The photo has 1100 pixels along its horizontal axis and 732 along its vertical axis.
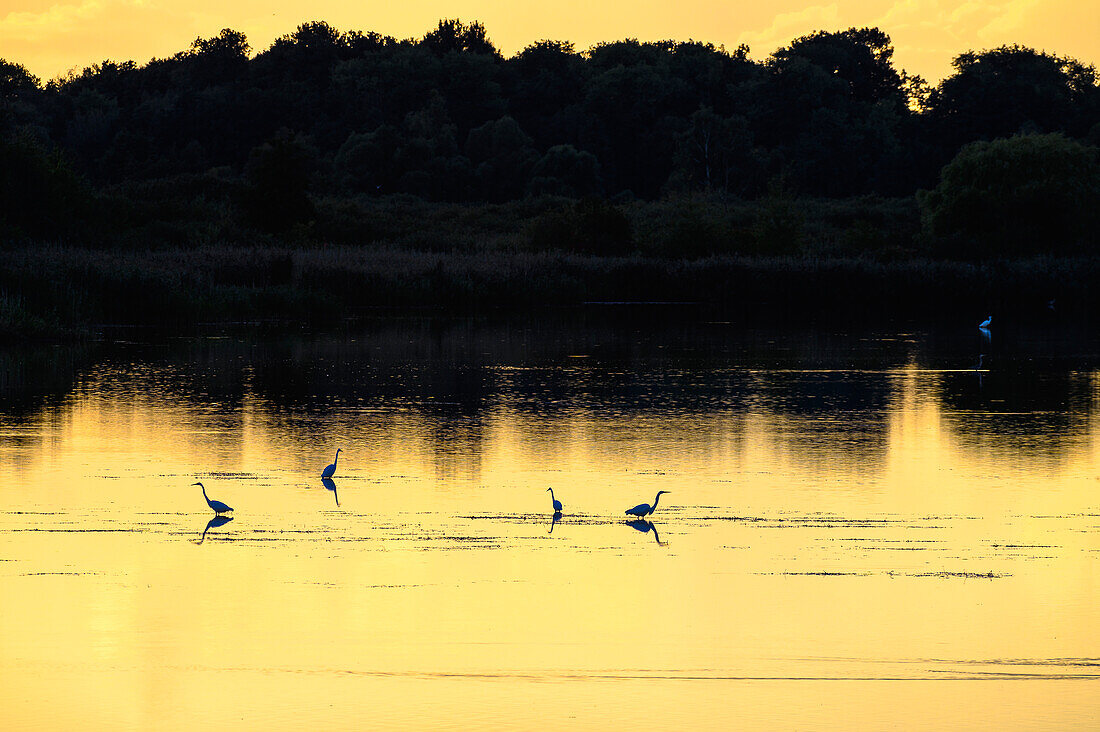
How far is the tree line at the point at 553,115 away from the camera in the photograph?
307 feet

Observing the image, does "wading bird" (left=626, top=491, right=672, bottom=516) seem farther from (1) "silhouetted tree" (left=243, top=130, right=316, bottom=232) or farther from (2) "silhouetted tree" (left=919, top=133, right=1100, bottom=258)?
(2) "silhouetted tree" (left=919, top=133, right=1100, bottom=258)

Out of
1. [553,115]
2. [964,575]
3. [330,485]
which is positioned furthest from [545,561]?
[553,115]

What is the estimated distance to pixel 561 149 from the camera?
93938 mm

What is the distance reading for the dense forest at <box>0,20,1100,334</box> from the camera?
186 ft

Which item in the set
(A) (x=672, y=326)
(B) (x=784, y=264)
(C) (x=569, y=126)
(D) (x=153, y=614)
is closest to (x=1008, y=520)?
(D) (x=153, y=614)

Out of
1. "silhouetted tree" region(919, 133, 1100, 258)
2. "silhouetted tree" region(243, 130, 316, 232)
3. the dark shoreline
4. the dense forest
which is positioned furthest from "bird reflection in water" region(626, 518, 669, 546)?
"silhouetted tree" region(919, 133, 1100, 258)

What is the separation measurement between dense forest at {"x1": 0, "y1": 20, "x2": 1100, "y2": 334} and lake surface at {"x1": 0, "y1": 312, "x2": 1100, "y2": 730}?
33.2 metres

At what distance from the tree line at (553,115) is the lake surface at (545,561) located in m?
62.7

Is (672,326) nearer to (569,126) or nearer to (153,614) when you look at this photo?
(153,614)

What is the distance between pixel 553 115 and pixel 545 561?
103 m

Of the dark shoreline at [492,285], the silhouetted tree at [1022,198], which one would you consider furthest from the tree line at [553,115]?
the dark shoreline at [492,285]

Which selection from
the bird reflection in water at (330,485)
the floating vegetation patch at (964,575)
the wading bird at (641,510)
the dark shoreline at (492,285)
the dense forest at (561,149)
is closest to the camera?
the floating vegetation patch at (964,575)

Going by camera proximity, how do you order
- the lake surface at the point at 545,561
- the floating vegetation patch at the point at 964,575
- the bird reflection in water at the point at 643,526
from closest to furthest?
the lake surface at the point at 545,561
the floating vegetation patch at the point at 964,575
the bird reflection in water at the point at 643,526

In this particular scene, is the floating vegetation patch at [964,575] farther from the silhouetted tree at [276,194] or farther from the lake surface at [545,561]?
the silhouetted tree at [276,194]
